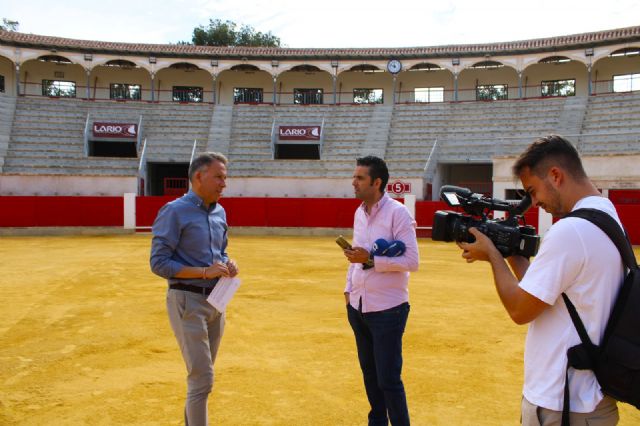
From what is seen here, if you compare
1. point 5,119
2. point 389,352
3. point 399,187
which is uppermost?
point 5,119

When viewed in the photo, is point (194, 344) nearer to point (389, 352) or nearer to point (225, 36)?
point (389, 352)

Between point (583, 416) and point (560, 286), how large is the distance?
0.40 m

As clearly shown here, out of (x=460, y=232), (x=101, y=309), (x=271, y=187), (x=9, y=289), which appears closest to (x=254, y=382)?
(x=460, y=232)

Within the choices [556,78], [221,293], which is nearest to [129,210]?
[221,293]

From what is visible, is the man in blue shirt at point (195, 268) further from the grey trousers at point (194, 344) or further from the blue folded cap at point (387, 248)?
the blue folded cap at point (387, 248)

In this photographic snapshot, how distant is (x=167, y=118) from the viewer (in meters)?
27.6

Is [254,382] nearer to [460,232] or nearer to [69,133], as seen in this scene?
[460,232]

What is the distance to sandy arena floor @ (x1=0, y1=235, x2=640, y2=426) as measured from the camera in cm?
371

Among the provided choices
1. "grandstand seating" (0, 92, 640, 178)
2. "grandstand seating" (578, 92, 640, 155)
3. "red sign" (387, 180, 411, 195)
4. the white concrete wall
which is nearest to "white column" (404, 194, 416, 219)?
"red sign" (387, 180, 411, 195)

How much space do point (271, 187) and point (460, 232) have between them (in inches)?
816

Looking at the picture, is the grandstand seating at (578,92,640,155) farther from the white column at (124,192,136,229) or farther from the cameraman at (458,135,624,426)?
the cameraman at (458,135,624,426)

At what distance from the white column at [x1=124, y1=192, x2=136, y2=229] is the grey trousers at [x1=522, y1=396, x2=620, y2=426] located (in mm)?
19751

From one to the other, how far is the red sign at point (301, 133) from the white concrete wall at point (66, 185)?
7.91 meters

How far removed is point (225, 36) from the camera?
42781 mm
